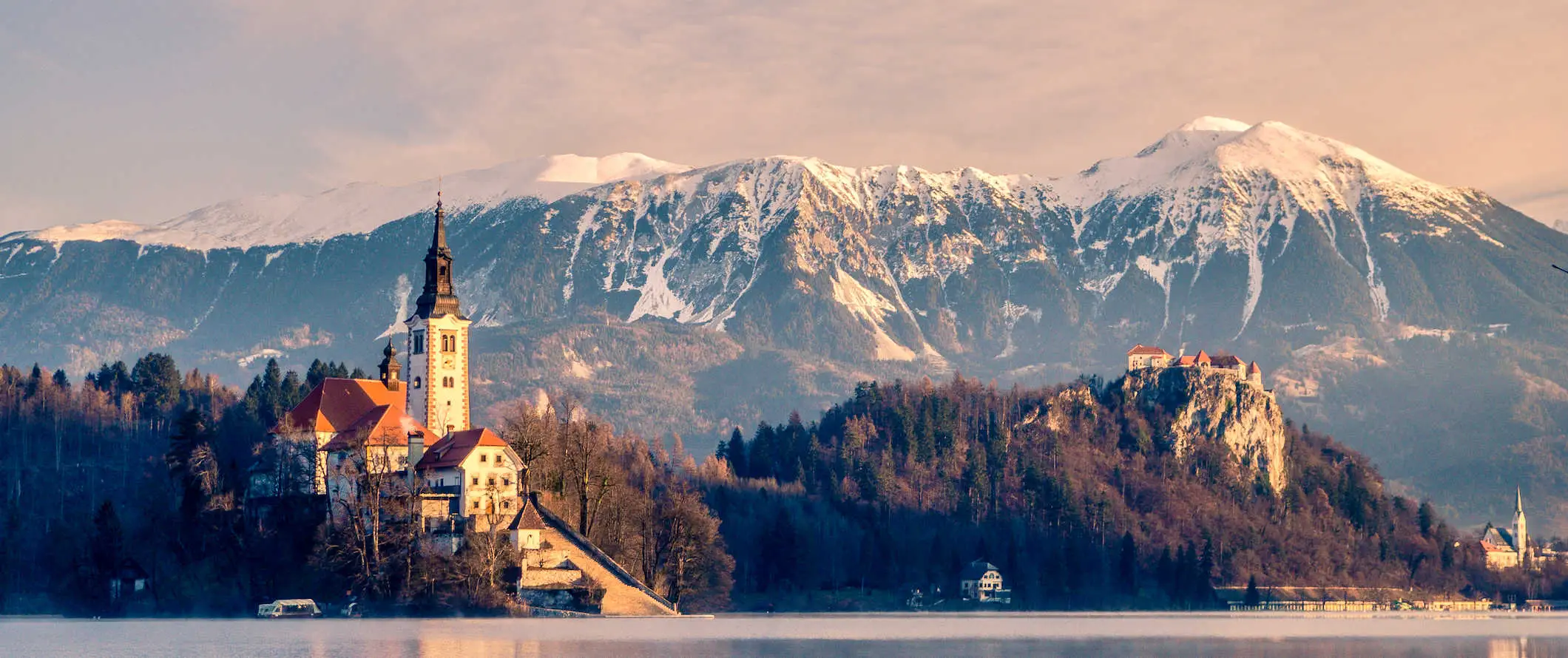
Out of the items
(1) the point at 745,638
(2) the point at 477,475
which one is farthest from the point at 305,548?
(1) the point at 745,638

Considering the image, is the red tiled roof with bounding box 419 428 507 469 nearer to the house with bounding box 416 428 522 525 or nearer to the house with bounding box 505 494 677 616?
the house with bounding box 416 428 522 525

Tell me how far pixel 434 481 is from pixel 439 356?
2261 cm

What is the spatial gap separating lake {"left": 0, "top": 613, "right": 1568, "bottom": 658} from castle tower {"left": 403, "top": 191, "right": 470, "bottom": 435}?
3074 centimetres

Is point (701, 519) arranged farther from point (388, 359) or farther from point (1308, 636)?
point (1308, 636)

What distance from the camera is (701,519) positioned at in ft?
552

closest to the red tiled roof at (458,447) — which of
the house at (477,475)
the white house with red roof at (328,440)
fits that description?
the house at (477,475)

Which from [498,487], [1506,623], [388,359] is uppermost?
[388,359]

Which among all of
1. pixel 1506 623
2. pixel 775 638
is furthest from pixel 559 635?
pixel 1506 623

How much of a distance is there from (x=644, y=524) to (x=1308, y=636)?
51.1 meters

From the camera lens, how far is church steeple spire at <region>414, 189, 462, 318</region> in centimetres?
17625

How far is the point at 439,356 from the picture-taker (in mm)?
176500

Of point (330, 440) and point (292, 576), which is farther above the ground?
point (330, 440)

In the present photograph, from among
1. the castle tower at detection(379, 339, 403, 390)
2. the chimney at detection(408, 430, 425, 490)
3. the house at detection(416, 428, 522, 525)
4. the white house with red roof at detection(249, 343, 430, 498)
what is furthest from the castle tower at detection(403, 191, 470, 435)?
the house at detection(416, 428, 522, 525)

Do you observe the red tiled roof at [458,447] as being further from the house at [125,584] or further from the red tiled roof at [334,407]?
the house at [125,584]
